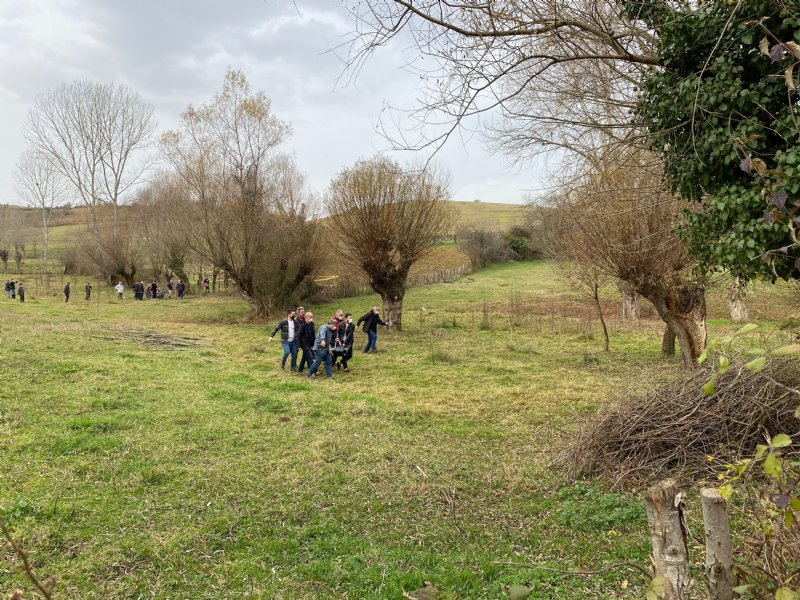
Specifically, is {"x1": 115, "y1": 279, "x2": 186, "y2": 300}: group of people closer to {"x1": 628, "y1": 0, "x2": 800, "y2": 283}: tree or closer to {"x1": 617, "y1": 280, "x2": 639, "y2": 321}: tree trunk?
{"x1": 617, "y1": 280, "x2": 639, "y2": 321}: tree trunk

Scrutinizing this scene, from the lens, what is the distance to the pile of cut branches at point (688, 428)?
555 cm

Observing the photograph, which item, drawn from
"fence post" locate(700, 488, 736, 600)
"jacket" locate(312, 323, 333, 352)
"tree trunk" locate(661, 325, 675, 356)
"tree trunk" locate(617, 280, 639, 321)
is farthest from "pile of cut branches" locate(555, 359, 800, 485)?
"tree trunk" locate(617, 280, 639, 321)

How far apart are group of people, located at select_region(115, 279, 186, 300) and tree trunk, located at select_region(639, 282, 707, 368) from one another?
29.8 meters

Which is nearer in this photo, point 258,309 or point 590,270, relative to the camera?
point 590,270

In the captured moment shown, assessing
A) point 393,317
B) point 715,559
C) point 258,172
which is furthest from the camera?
point 258,172

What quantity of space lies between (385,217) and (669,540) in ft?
59.6

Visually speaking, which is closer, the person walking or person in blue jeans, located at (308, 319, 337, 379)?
person in blue jeans, located at (308, 319, 337, 379)

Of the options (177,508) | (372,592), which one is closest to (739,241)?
(372,592)

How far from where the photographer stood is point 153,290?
34.8 m

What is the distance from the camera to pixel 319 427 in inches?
320

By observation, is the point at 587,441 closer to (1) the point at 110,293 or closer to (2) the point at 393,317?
(2) the point at 393,317

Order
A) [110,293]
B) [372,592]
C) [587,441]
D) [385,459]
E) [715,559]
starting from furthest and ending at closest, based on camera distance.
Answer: [110,293] → [385,459] → [587,441] → [372,592] → [715,559]

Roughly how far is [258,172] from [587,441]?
69.0 feet

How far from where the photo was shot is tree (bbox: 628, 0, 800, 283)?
4.09 metres
